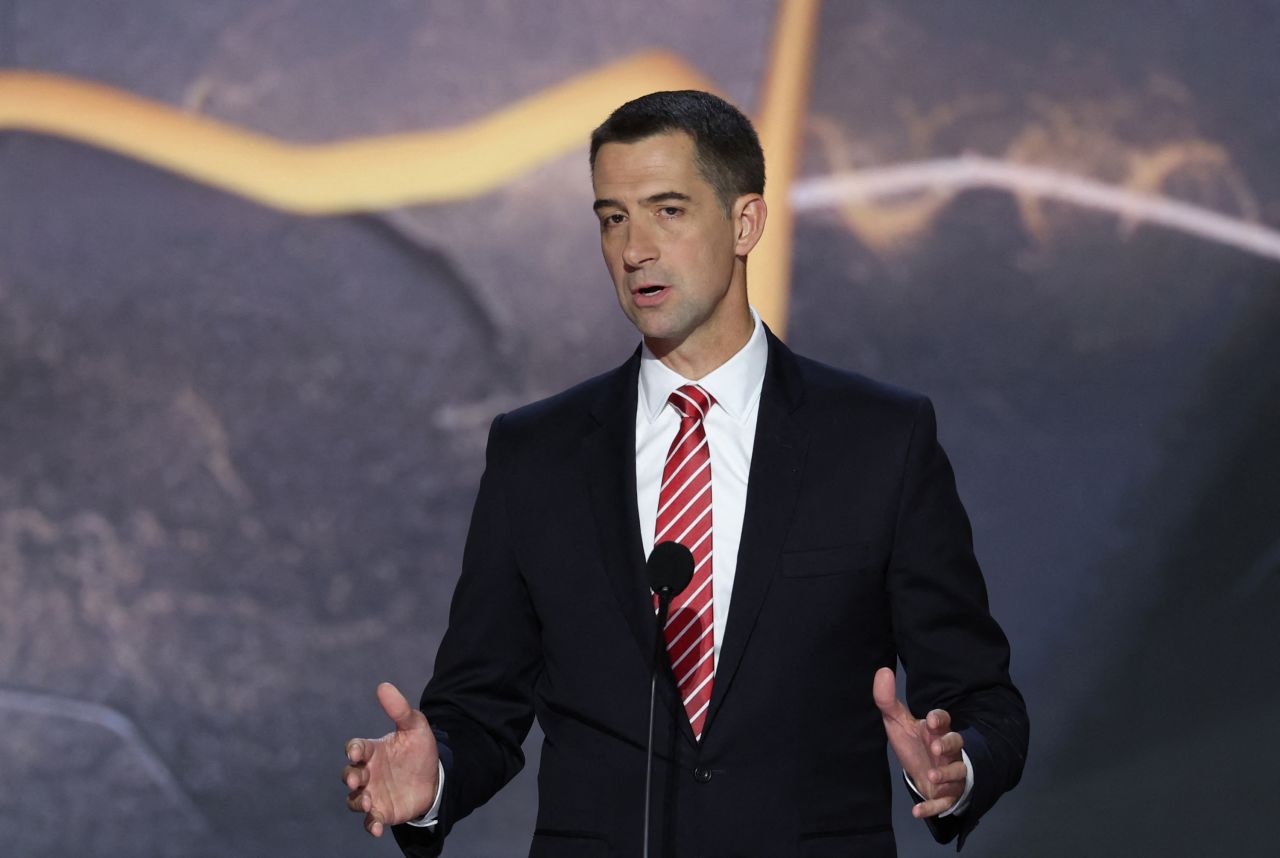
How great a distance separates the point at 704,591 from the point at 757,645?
94 mm

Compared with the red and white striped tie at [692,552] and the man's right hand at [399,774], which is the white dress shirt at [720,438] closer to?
the red and white striped tie at [692,552]

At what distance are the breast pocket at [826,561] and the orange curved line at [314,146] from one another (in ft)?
7.18

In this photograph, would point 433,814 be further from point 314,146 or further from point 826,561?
point 314,146

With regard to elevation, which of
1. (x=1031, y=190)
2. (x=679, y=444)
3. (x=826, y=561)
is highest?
(x=1031, y=190)

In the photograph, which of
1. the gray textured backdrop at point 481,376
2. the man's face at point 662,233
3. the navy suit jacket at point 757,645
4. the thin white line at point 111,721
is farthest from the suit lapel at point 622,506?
the thin white line at point 111,721

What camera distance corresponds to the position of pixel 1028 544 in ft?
12.6

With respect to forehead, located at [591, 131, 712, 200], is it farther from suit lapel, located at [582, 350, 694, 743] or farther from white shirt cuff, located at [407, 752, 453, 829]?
white shirt cuff, located at [407, 752, 453, 829]

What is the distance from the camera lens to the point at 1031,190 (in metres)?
3.84

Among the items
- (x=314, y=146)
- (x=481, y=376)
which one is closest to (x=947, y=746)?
(x=481, y=376)

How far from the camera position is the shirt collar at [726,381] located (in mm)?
1916

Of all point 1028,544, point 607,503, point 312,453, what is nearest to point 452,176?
point 312,453

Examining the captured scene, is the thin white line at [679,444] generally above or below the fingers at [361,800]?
above

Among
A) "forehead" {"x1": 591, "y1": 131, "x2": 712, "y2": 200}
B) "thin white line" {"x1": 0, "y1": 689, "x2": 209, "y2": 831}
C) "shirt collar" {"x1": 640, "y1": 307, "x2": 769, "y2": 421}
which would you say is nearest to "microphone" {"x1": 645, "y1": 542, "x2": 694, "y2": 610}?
"shirt collar" {"x1": 640, "y1": 307, "x2": 769, "y2": 421}

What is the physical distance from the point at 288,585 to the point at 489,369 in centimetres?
71
